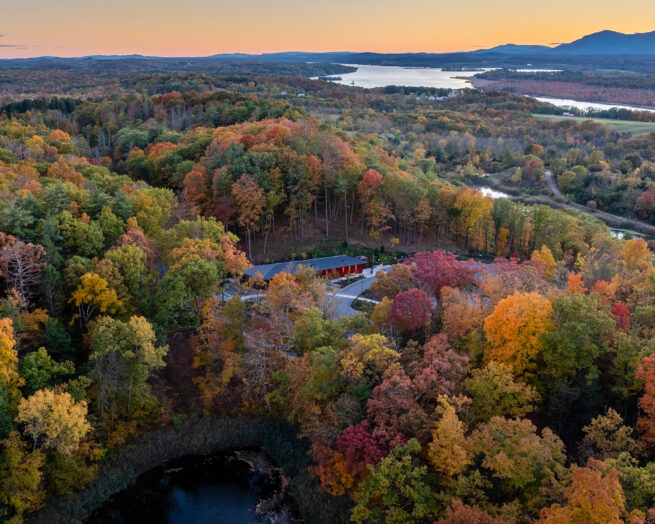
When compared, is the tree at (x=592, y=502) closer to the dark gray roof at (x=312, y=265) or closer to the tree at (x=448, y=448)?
the tree at (x=448, y=448)

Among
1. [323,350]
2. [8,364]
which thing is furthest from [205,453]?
[8,364]

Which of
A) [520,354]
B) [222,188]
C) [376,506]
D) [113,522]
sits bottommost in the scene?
[113,522]

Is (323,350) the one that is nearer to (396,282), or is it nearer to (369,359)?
(369,359)

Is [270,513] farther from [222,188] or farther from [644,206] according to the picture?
[644,206]

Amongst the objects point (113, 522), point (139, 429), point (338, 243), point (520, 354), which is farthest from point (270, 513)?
point (338, 243)

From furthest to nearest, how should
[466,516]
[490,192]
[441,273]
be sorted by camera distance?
[490,192]
[441,273]
[466,516]

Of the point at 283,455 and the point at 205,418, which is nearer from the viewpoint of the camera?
the point at 283,455
